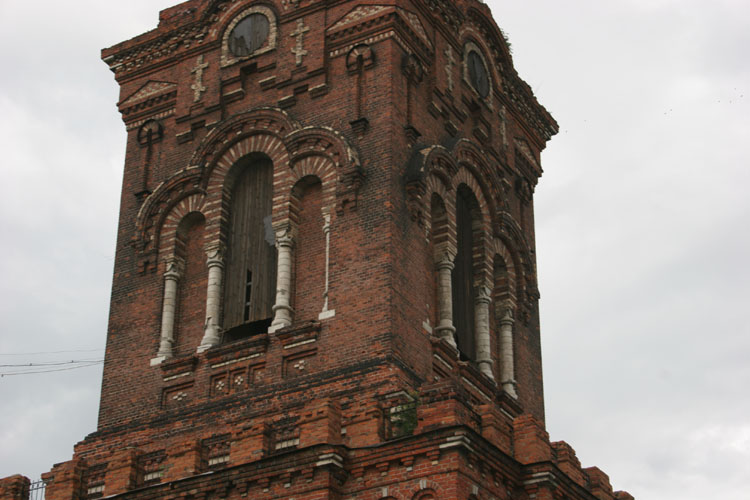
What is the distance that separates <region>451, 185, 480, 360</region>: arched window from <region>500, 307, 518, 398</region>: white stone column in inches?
46.5

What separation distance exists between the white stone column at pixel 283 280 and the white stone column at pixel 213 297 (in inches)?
59.1

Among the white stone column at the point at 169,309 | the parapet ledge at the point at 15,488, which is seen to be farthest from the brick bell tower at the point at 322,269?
the parapet ledge at the point at 15,488

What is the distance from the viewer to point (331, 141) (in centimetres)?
3356

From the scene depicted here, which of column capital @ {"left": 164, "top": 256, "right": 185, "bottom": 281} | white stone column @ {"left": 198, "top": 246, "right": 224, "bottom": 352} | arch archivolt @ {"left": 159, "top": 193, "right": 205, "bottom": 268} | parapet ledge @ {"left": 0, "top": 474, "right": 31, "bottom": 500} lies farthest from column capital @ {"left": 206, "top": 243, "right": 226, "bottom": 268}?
parapet ledge @ {"left": 0, "top": 474, "right": 31, "bottom": 500}

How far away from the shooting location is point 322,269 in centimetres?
3234

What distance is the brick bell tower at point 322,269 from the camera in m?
28.2

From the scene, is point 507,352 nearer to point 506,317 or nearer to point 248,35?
point 506,317

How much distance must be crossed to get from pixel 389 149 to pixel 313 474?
28.2ft

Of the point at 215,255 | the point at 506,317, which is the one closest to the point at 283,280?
the point at 215,255

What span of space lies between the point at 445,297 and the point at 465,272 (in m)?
2.44

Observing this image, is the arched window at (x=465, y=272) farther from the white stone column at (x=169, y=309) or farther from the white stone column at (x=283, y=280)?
the white stone column at (x=169, y=309)

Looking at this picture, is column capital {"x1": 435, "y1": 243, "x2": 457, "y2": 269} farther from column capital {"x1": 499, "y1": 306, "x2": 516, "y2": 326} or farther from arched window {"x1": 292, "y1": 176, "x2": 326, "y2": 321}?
column capital {"x1": 499, "y1": 306, "x2": 516, "y2": 326}

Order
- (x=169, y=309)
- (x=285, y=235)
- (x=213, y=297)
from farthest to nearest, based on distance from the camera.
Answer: (x=169, y=309) < (x=213, y=297) < (x=285, y=235)

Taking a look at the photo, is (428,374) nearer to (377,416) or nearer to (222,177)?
(377,416)
